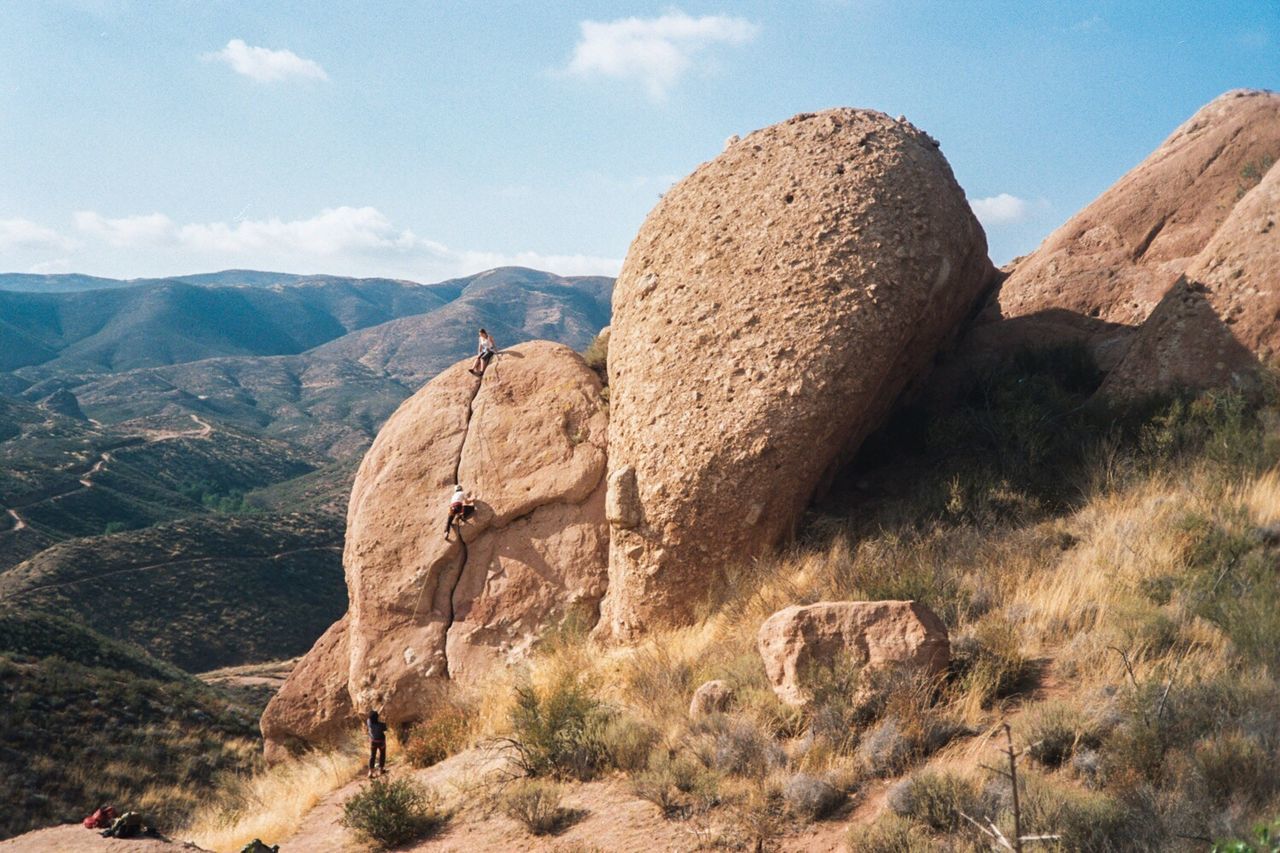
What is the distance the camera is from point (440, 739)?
8.88m

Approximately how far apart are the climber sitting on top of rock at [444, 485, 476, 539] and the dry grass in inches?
107

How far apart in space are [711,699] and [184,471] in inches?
2573

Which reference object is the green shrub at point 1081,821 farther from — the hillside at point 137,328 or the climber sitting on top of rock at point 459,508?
the hillside at point 137,328

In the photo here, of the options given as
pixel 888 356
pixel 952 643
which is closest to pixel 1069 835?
pixel 952 643

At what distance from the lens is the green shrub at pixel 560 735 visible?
271 inches

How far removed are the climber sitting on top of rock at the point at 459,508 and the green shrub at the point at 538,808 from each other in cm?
407

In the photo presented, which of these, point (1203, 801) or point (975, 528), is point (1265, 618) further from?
point (975, 528)

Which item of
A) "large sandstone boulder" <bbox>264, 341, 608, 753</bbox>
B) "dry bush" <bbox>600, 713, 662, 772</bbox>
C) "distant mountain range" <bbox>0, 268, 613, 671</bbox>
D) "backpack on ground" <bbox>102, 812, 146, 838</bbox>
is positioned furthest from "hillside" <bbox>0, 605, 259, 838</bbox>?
"dry bush" <bbox>600, 713, 662, 772</bbox>

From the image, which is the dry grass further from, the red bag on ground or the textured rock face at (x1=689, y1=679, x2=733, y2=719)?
the textured rock face at (x1=689, y1=679, x2=733, y2=719)

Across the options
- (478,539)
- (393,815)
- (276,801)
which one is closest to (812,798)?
(393,815)

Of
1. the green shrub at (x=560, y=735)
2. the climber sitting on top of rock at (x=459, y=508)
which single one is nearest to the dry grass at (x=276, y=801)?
the climber sitting on top of rock at (x=459, y=508)

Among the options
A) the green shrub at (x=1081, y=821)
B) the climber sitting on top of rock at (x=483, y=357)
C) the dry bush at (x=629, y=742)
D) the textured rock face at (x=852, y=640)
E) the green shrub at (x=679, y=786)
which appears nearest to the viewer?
the green shrub at (x=1081, y=821)

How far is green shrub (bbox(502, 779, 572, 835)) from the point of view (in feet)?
20.3

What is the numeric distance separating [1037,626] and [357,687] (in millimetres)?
7313
